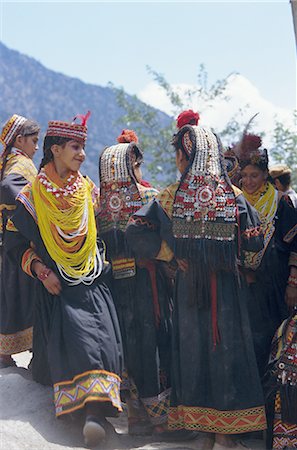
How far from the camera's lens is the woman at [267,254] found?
575 centimetres

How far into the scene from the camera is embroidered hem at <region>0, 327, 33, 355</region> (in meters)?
6.47

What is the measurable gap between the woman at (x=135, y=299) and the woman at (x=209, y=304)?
38 cm

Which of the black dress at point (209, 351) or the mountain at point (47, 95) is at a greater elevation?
the mountain at point (47, 95)

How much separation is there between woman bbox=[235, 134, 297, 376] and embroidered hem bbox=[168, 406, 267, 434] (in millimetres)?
585

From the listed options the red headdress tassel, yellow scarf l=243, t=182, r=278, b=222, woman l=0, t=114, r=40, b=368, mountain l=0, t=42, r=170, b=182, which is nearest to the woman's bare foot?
woman l=0, t=114, r=40, b=368

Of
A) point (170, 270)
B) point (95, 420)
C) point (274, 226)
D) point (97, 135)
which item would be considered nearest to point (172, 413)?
point (95, 420)

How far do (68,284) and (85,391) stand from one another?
0.77 metres

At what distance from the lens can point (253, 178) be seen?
6000 mm

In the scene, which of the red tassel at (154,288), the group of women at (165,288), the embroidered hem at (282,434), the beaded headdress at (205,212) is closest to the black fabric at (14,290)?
the group of women at (165,288)

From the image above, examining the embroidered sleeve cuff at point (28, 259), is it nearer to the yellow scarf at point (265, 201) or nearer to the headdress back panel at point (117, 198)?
the headdress back panel at point (117, 198)

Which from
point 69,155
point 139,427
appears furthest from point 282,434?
point 69,155

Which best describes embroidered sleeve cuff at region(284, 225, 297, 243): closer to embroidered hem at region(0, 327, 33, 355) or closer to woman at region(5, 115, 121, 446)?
woman at region(5, 115, 121, 446)

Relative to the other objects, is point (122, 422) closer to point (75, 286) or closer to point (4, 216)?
point (75, 286)

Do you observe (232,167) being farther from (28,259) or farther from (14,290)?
(14,290)
